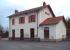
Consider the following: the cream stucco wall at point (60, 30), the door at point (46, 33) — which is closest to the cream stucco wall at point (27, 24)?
the door at point (46, 33)

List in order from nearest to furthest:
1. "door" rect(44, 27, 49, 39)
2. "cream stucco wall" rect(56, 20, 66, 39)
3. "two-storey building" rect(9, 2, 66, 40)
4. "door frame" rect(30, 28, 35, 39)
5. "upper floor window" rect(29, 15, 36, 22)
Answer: "cream stucco wall" rect(56, 20, 66, 39) → "two-storey building" rect(9, 2, 66, 40) → "door" rect(44, 27, 49, 39) → "door frame" rect(30, 28, 35, 39) → "upper floor window" rect(29, 15, 36, 22)

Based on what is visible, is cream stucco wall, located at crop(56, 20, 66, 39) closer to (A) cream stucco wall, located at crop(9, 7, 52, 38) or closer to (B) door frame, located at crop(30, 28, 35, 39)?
(A) cream stucco wall, located at crop(9, 7, 52, 38)

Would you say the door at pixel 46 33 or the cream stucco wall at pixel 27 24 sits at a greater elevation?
the cream stucco wall at pixel 27 24

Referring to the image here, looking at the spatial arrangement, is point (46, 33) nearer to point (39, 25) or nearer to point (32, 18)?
point (39, 25)

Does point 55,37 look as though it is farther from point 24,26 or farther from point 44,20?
point 24,26

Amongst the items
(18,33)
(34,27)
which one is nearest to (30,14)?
(34,27)

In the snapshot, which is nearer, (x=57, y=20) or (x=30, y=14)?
(x=57, y=20)

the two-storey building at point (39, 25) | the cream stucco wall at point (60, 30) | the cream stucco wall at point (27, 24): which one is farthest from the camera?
the cream stucco wall at point (27, 24)

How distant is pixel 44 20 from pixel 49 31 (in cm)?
328

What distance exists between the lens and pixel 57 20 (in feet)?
108

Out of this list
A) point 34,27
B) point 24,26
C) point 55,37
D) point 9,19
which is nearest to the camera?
point 55,37

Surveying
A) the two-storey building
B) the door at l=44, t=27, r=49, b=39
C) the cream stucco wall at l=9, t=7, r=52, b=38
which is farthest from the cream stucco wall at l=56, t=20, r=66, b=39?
the cream stucco wall at l=9, t=7, r=52, b=38

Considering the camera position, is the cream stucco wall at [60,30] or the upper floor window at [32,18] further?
the upper floor window at [32,18]

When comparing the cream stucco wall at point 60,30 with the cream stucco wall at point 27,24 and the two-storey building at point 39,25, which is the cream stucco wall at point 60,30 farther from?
the cream stucco wall at point 27,24
